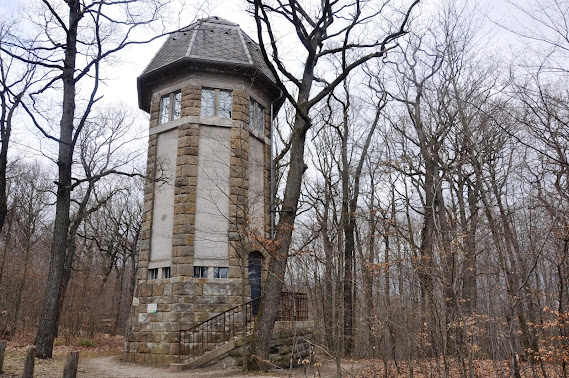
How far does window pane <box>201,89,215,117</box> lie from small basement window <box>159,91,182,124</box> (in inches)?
30.1

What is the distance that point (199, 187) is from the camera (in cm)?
1312

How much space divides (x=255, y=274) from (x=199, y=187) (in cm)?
312

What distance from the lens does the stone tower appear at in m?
12.3

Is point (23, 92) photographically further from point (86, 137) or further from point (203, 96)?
point (86, 137)

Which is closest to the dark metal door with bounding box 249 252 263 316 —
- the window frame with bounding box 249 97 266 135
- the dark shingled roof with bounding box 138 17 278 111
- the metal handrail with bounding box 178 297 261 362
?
the metal handrail with bounding box 178 297 261 362

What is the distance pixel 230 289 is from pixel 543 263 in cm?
800

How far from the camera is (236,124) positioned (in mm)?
13734

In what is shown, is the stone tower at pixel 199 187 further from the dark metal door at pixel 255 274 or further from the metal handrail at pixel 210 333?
the metal handrail at pixel 210 333

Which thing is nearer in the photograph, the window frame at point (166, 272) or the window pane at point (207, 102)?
the window frame at point (166, 272)

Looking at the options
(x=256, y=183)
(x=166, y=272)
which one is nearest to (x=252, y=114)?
(x=256, y=183)

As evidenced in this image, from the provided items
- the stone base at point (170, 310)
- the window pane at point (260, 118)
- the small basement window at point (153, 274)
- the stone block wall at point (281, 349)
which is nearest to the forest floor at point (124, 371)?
the stone block wall at point (281, 349)

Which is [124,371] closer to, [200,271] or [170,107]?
[200,271]

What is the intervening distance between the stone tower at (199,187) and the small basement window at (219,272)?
1.1 inches

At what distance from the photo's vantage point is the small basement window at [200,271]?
12.6 meters
